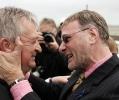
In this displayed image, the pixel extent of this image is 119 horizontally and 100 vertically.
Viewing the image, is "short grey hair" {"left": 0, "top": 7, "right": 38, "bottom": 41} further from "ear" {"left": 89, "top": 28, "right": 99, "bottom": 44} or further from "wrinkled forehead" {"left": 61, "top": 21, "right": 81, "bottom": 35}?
"ear" {"left": 89, "top": 28, "right": 99, "bottom": 44}

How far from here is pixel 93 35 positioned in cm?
253

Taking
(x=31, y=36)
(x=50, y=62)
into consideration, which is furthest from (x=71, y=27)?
(x=50, y=62)

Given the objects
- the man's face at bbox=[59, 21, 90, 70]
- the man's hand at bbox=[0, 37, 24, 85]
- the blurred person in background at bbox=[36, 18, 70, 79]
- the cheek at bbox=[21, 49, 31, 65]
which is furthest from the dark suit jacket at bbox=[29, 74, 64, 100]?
the blurred person in background at bbox=[36, 18, 70, 79]

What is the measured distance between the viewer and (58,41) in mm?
4625

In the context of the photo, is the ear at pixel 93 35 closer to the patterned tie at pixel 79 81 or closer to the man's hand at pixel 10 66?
the patterned tie at pixel 79 81

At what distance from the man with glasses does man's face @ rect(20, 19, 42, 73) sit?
0.79 ft

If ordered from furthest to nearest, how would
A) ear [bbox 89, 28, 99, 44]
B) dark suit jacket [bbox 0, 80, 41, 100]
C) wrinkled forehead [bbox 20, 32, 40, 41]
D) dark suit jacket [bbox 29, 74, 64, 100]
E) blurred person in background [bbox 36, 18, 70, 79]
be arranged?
blurred person in background [bbox 36, 18, 70, 79] < dark suit jacket [bbox 29, 74, 64, 100] < ear [bbox 89, 28, 99, 44] < wrinkled forehead [bbox 20, 32, 40, 41] < dark suit jacket [bbox 0, 80, 41, 100]

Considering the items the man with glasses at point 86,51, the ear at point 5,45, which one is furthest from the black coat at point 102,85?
the ear at point 5,45

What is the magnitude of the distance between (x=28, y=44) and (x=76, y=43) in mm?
355

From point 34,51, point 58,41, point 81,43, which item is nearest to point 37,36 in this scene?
point 34,51

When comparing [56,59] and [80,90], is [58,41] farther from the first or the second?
[80,90]

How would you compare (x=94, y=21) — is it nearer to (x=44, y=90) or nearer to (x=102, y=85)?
(x=102, y=85)

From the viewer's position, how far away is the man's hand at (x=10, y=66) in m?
2.23

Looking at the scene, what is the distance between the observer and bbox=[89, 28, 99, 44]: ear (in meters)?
2.52
